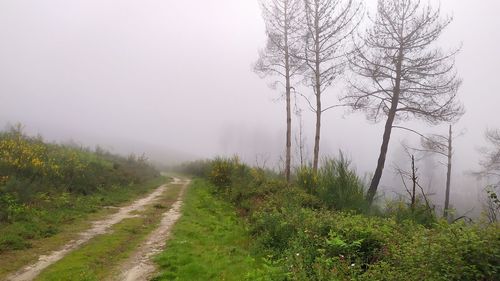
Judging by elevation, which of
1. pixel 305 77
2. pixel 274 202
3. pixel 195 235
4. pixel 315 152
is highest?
pixel 305 77

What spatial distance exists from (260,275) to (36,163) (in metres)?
11.6

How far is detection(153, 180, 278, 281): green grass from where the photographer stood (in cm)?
736

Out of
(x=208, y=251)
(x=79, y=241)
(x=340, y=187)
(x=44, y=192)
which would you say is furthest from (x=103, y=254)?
(x=340, y=187)

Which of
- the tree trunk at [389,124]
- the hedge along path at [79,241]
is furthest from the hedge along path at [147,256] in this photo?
the tree trunk at [389,124]

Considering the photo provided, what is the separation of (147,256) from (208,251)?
4.58 ft

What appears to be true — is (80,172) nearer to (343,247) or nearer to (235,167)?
(235,167)

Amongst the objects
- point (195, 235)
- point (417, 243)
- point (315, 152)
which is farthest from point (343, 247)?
point (315, 152)

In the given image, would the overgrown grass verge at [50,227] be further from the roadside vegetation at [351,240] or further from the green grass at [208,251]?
the roadside vegetation at [351,240]

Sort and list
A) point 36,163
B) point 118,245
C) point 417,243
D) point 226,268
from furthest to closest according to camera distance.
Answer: point 36,163 < point 118,245 < point 226,268 < point 417,243

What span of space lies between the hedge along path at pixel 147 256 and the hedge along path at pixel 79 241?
4.65 ft

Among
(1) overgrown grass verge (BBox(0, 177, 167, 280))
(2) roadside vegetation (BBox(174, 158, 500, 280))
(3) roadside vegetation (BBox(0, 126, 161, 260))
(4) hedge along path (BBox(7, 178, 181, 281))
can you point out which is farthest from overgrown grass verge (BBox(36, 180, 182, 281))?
(3) roadside vegetation (BBox(0, 126, 161, 260))

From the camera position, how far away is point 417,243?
5867 mm

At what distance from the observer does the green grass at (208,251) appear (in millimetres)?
7355

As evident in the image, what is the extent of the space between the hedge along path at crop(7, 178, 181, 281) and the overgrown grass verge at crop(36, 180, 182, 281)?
17 cm
